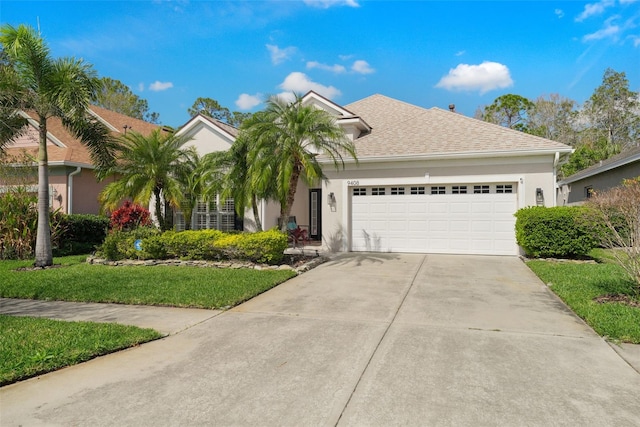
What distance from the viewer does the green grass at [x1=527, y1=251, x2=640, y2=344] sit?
5.10 metres

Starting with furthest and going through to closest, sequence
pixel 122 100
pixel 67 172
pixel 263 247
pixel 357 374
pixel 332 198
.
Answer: pixel 122 100 < pixel 67 172 < pixel 332 198 < pixel 263 247 < pixel 357 374

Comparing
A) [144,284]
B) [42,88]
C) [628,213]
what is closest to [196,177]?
[42,88]

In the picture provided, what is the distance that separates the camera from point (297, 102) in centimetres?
1073

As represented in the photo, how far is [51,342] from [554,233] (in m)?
11.6

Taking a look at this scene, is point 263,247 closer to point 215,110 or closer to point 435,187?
point 435,187

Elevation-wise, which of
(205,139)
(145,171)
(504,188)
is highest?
(205,139)

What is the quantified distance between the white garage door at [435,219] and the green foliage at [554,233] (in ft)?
4.31

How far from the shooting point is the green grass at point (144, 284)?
7109mm

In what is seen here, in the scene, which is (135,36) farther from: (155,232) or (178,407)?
(178,407)

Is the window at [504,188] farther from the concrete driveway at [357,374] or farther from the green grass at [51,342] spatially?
the green grass at [51,342]

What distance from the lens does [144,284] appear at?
8.25 metres

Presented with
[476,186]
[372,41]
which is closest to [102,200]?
[372,41]

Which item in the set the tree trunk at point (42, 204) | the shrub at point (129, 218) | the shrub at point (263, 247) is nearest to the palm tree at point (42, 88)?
the tree trunk at point (42, 204)

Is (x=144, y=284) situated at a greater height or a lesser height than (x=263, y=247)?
lesser
